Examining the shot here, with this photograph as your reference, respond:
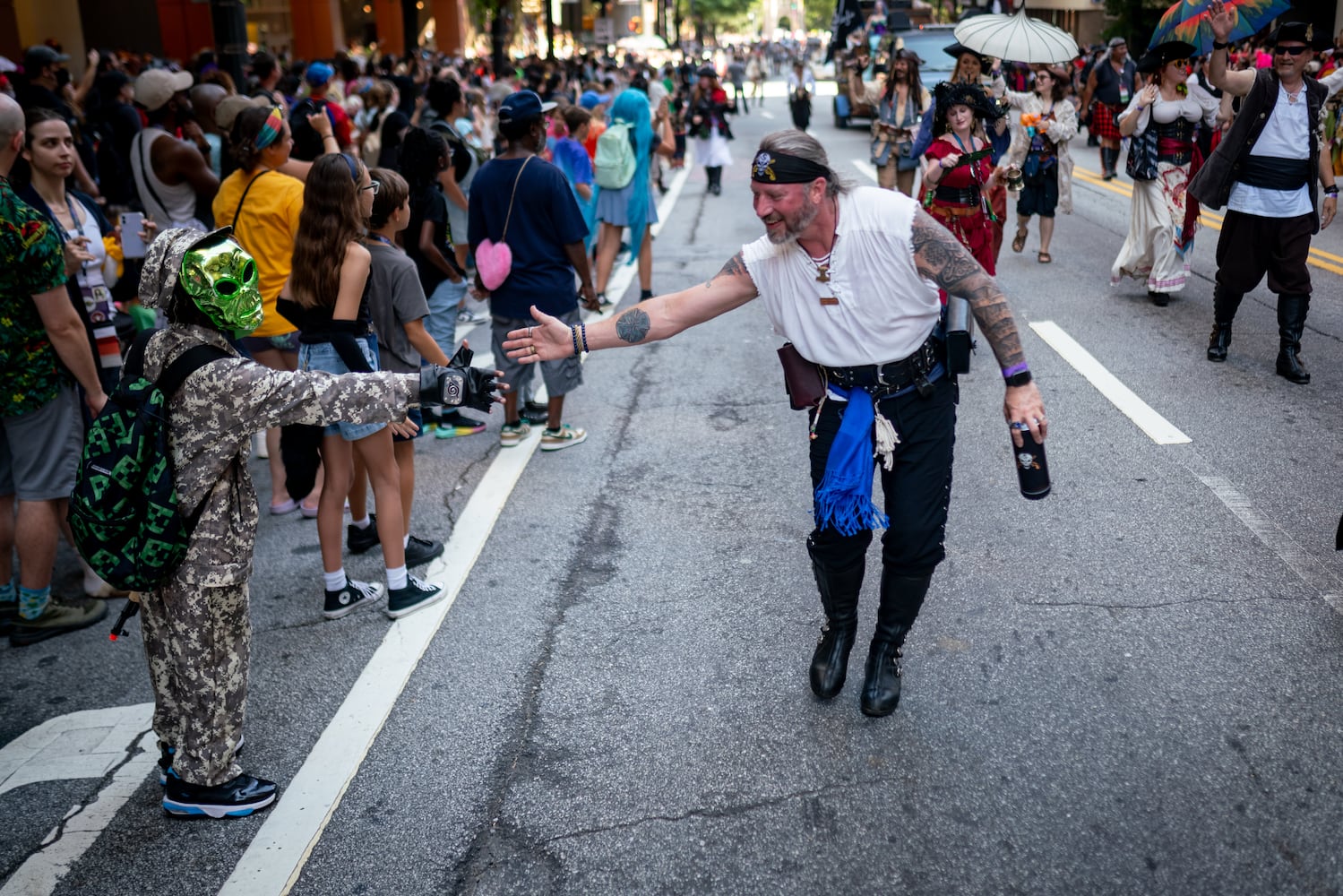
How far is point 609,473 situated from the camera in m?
6.18

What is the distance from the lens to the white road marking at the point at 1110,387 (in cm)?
623

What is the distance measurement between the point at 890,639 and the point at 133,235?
4462 millimetres

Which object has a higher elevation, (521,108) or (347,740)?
(521,108)

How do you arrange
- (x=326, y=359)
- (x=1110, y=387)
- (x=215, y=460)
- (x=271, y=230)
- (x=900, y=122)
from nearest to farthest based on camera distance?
(x=215, y=460) → (x=326, y=359) → (x=271, y=230) → (x=1110, y=387) → (x=900, y=122)

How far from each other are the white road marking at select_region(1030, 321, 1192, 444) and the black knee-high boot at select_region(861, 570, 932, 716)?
2931mm

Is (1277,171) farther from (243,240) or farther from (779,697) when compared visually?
(243,240)

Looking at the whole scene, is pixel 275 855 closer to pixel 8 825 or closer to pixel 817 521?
pixel 8 825

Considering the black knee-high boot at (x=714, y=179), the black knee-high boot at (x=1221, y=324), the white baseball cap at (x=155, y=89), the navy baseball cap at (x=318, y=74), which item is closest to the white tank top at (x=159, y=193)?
the white baseball cap at (x=155, y=89)

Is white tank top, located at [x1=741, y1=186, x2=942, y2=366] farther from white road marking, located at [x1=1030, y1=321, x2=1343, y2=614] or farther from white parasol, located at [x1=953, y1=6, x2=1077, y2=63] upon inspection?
white parasol, located at [x1=953, y1=6, x2=1077, y2=63]

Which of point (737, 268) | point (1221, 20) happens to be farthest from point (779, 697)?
point (1221, 20)

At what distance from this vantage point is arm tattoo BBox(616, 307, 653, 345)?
379cm

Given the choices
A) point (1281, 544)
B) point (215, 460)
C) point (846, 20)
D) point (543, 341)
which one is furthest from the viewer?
point (846, 20)

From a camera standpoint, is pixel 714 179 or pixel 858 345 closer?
pixel 858 345

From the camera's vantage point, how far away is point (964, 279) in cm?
339
